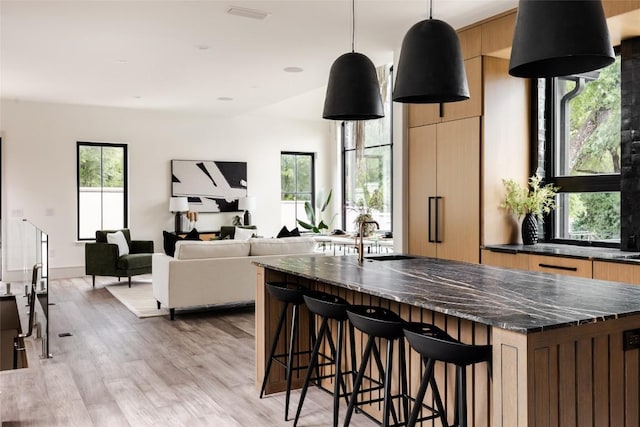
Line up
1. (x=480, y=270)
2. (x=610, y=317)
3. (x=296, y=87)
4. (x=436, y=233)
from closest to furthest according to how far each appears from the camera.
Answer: (x=610, y=317), (x=480, y=270), (x=436, y=233), (x=296, y=87)

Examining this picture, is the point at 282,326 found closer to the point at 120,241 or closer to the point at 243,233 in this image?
the point at 243,233

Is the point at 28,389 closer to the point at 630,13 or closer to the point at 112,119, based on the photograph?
the point at 630,13

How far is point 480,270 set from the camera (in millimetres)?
3293

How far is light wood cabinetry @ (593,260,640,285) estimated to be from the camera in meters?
3.88

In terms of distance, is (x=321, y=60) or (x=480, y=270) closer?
(x=480, y=270)

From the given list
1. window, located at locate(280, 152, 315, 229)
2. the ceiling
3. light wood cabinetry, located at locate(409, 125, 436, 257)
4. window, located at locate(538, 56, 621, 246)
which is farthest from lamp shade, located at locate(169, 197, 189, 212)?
window, located at locate(538, 56, 621, 246)

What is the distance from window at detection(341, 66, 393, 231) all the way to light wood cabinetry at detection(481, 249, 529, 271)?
16.2ft

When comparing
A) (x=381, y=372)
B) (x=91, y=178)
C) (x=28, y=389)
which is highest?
(x=91, y=178)

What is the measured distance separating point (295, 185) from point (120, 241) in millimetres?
3943

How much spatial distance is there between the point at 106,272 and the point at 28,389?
451 cm

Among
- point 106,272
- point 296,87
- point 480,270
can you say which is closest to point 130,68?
point 296,87

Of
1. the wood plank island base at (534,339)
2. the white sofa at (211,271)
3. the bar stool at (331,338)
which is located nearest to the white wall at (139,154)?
the white sofa at (211,271)

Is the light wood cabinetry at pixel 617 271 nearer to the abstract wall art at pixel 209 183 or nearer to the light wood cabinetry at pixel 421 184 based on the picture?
the light wood cabinetry at pixel 421 184

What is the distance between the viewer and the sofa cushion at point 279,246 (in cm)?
650
